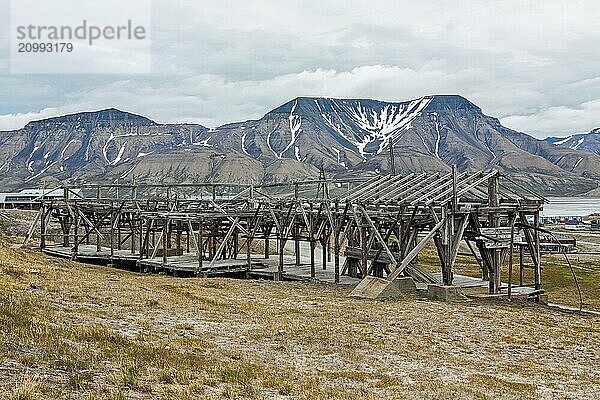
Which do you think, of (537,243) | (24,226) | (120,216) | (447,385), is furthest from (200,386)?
(24,226)

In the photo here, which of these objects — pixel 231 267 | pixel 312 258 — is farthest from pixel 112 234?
pixel 312 258

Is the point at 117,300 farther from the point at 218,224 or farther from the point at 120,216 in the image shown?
the point at 120,216

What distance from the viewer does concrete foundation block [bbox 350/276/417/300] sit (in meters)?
24.7

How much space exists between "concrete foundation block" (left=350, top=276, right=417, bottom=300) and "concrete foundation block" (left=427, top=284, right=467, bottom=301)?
955 mm

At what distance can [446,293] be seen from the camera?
24609 mm

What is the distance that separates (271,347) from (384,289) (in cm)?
1094

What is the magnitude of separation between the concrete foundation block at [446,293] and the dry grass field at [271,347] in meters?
1.11

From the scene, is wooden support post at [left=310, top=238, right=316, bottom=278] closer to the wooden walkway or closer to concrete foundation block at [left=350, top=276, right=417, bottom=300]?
the wooden walkway

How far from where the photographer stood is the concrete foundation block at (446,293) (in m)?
24.6

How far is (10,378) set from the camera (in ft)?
30.7

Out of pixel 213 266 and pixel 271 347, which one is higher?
pixel 213 266

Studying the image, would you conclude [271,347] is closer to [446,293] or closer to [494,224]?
[446,293]

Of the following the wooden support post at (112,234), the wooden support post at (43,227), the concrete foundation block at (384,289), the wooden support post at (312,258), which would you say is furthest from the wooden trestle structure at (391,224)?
the wooden support post at (43,227)

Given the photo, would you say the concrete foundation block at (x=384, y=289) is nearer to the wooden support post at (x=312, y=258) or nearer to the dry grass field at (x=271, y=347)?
the dry grass field at (x=271, y=347)
